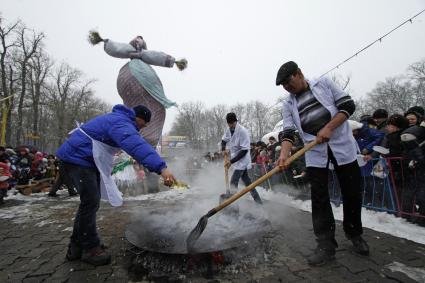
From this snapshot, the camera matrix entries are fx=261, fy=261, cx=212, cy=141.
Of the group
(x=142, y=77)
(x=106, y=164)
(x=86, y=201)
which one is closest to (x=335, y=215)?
(x=106, y=164)

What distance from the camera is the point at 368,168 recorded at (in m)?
5.46

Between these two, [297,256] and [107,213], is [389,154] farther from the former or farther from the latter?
[107,213]

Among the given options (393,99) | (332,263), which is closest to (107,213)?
(332,263)

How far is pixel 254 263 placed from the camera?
2949 mm

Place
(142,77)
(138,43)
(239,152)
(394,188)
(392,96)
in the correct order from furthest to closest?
(392,96), (138,43), (142,77), (239,152), (394,188)

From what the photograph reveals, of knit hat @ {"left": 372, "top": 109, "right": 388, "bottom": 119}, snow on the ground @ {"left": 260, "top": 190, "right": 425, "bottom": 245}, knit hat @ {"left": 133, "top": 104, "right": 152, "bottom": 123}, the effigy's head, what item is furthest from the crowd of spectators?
knit hat @ {"left": 372, "top": 109, "right": 388, "bottom": 119}

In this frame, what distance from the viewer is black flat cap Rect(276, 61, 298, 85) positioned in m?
3.01

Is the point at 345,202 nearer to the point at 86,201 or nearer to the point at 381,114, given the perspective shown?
the point at 86,201

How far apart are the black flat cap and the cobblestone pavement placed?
2.09 meters

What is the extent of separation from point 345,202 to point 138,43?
227 inches

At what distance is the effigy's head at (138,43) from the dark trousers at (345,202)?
5.26m

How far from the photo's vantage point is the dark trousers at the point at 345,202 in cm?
301

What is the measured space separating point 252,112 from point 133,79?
5913 cm

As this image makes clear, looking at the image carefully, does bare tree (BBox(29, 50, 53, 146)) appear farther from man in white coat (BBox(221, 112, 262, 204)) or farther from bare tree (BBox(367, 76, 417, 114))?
bare tree (BBox(367, 76, 417, 114))
